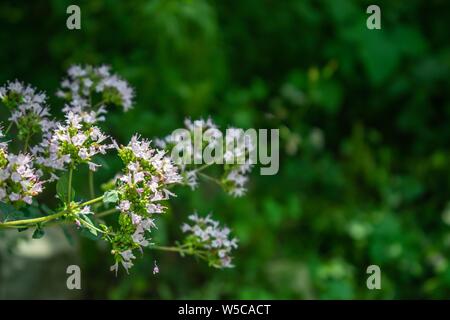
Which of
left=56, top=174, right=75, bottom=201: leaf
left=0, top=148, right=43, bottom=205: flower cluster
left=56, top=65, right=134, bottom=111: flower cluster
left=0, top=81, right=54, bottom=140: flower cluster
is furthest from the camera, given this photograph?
left=56, top=65, right=134, bottom=111: flower cluster

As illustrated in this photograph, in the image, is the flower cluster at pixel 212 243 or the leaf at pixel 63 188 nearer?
the leaf at pixel 63 188

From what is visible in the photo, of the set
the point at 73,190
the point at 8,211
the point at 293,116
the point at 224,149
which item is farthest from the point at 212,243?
the point at 293,116

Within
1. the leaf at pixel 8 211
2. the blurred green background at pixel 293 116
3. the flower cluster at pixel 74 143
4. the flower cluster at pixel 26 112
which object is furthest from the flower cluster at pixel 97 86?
the blurred green background at pixel 293 116

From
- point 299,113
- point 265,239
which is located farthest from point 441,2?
point 265,239

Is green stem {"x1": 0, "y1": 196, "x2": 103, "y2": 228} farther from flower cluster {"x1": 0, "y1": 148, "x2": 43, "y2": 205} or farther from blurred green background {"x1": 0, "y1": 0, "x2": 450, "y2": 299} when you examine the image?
blurred green background {"x1": 0, "y1": 0, "x2": 450, "y2": 299}

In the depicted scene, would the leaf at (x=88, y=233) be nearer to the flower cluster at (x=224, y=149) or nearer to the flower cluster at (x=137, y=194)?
the flower cluster at (x=137, y=194)

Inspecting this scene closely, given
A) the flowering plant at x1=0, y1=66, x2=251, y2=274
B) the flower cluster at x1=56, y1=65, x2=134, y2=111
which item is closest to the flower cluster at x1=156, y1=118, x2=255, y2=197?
the flowering plant at x1=0, y1=66, x2=251, y2=274

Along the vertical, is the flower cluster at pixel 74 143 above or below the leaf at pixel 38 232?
above

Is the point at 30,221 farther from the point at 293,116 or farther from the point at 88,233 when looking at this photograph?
the point at 293,116
